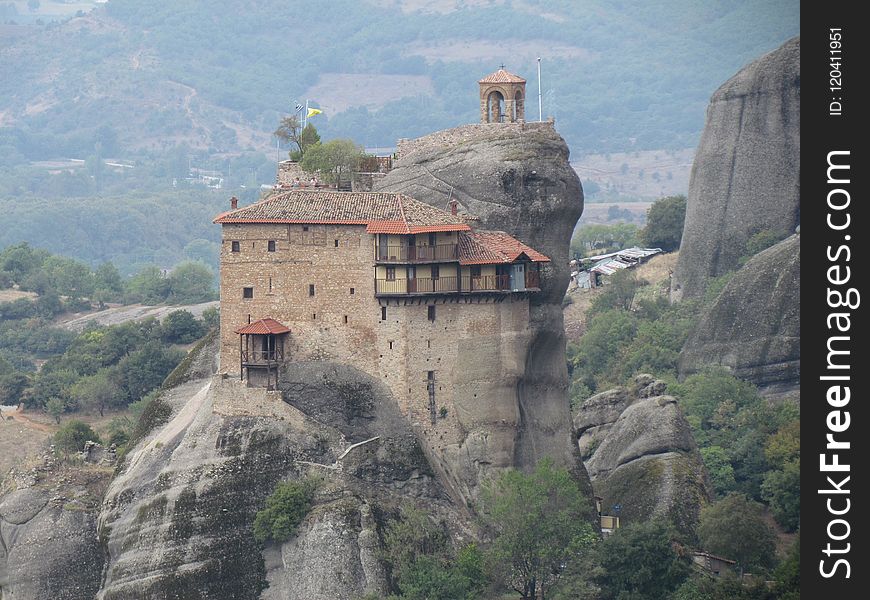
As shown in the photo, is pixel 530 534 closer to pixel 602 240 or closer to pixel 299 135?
pixel 299 135

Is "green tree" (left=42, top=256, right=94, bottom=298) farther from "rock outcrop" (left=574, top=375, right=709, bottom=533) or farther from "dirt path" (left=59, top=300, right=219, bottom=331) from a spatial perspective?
"rock outcrop" (left=574, top=375, right=709, bottom=533)

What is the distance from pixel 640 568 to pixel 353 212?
54.7ft

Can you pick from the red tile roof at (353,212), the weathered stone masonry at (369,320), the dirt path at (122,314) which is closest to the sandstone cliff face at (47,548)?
the weathered stone masonry at (369,320)

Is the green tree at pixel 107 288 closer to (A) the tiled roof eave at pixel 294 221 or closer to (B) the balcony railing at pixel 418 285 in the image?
(A) the tiled roof eave at pixel 294 221

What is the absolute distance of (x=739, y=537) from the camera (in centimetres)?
8725

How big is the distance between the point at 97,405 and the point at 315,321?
137 feet

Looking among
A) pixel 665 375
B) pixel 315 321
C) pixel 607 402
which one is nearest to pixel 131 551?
pixel 315 321

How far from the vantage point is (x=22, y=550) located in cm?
→ 8650

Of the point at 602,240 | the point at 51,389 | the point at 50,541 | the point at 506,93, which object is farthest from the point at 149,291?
the point at 50,541

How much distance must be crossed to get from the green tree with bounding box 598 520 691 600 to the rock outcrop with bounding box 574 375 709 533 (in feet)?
22.0

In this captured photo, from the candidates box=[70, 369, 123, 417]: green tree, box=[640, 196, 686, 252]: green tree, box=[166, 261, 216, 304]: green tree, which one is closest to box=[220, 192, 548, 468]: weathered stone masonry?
box=[70, 369, 123, 417]: green tree

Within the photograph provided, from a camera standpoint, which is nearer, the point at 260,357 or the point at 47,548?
the point at 260,357

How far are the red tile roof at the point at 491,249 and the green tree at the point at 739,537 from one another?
38.6 feet
